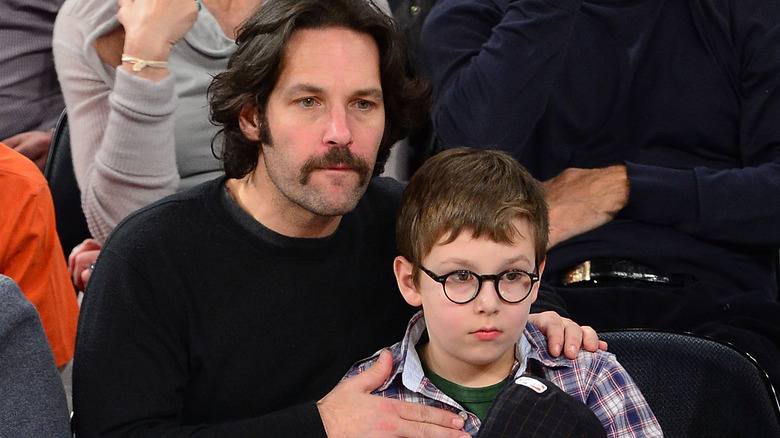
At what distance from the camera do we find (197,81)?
2.12 meters

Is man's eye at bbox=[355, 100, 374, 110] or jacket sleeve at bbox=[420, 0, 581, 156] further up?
man's eye at bbox=[355, 100, 374, 110]

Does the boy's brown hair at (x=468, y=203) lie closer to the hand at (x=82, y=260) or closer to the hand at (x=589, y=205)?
the hand at (x=589, y=205)

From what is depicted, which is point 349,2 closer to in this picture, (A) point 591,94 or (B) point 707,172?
(A) point 591,94

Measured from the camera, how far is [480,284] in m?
1.40

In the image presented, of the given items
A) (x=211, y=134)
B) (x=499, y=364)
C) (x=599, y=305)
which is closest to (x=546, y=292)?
(x=599, y=305)

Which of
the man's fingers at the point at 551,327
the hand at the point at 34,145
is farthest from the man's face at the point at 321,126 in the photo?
the hand at the point at 34,145

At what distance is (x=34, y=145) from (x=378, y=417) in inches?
55.7

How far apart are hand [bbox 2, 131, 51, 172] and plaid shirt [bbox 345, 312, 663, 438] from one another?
50.6 inches

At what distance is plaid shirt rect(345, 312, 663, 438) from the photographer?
1.41 m

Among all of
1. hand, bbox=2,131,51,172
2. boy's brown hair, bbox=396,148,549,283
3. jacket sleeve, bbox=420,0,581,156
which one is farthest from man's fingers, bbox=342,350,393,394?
hand, bbox=2,131,51,172

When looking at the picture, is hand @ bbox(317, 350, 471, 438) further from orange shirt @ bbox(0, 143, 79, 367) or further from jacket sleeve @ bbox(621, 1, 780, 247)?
jacket sleeve @ bbox(621, 1, 780, 247)

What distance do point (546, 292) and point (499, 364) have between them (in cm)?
31

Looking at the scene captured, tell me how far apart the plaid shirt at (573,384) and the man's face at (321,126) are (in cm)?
24

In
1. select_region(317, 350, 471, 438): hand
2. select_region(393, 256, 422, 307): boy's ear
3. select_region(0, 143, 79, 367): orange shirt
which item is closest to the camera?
select_region(317, 350, 471, 438): hand
